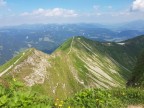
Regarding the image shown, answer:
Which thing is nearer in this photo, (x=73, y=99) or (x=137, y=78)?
(x=73, y=99)

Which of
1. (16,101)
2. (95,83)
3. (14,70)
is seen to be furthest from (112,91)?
(95,83)

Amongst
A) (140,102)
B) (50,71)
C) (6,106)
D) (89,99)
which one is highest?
(6,106)

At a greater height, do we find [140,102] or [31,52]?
[140,102]

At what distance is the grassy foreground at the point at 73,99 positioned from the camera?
385 inches

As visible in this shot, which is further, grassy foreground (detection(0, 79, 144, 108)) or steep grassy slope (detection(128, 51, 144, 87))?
steep grassy slope (detection(128, 51, 144, 87))

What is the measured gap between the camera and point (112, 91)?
64.5 ft

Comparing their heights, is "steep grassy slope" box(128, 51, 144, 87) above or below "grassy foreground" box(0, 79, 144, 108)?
below

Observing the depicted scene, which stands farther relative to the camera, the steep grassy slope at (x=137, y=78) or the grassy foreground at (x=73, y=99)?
the steep grassy slope at (x=137, y=78)

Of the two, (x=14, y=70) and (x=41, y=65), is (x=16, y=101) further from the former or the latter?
(x=41, y=65)

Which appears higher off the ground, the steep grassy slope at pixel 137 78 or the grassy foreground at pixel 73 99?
the grassy foreground at pixel 73 99

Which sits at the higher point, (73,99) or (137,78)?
(73,99)

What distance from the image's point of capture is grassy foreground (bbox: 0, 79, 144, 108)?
979 centimetres

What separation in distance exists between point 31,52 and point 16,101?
166m

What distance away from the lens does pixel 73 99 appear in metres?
15.0
